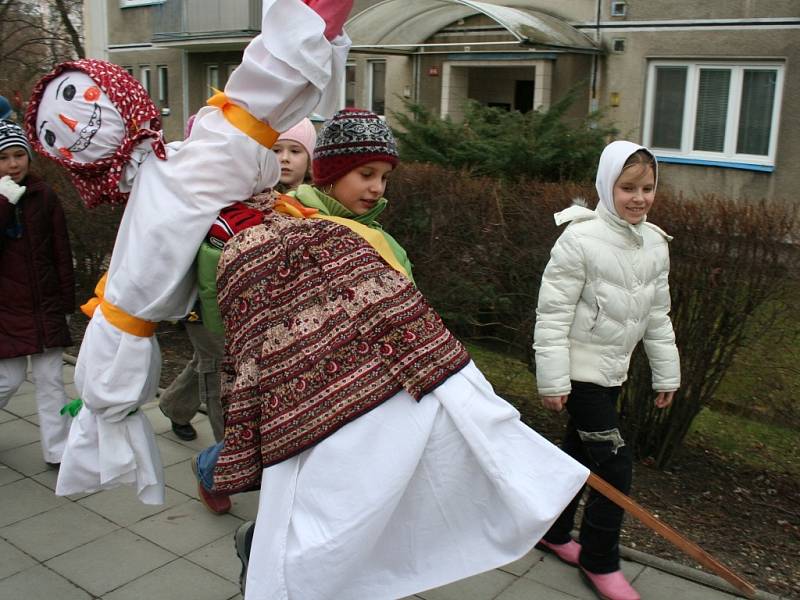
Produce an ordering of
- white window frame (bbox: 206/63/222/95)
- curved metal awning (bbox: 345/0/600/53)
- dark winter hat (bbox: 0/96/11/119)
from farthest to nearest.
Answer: white window frame (bbox: 206/63/222/95) → curved metal awning (bbox: 345/0/600/53) → dark winter hat (bbox: 0/96/11/119)

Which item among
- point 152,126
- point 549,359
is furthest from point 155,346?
point 549,359

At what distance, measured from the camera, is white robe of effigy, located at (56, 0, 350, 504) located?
94.9 inches

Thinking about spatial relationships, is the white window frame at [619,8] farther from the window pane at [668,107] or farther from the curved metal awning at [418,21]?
the window pane at [668,107]

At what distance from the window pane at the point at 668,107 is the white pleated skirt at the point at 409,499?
1323 centimetres

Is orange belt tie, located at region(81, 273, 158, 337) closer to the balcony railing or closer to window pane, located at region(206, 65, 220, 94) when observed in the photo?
the balcony railing

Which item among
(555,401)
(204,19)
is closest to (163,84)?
(204,19)

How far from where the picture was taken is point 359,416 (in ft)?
7.54

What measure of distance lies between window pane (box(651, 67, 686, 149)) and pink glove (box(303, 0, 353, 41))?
1306 centimetres

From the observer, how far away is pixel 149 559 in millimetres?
3664

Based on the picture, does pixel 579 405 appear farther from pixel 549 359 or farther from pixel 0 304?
pixel 0 304

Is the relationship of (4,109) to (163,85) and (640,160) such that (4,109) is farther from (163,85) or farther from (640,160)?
(163,85)

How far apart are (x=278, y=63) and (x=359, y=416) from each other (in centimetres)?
99

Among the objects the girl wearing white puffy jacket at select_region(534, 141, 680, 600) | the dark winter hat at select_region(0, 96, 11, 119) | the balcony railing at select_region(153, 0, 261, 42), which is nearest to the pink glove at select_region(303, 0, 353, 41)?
the girl wearing white puffy jacket at select_region(534, 141, 680, 600)

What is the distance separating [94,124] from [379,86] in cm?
1720
